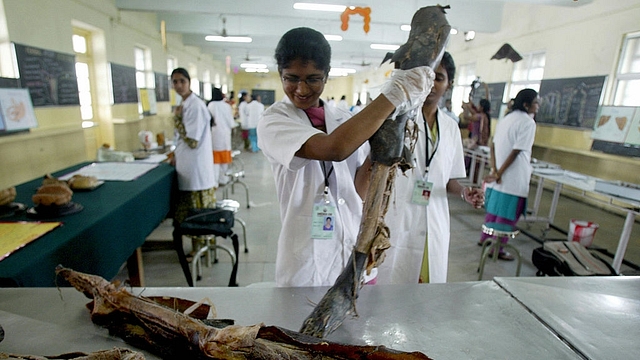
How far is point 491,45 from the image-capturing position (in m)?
8.14

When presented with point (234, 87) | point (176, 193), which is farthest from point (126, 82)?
point (234, 87)

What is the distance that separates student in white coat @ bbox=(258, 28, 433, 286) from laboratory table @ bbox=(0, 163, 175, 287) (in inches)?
32.3

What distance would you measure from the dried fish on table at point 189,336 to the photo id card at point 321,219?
1.61 feet

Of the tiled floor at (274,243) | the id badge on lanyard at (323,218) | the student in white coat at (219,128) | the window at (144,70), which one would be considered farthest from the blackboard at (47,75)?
the id badge on lanyard at (323,218)

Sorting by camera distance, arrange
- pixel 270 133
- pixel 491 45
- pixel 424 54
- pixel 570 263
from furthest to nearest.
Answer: pixel 491 45
pixel 570 263
pixel 270 133
pixel 424 54

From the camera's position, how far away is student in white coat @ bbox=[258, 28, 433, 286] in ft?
3.54

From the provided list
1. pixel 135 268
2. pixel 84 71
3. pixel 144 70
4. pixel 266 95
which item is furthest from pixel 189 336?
pixel 266 95

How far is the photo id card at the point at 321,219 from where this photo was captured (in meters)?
1.22

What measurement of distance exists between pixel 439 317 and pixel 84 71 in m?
6.45

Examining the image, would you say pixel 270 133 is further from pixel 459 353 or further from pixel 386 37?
pixel 386 37

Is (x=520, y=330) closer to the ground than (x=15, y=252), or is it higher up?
higher up

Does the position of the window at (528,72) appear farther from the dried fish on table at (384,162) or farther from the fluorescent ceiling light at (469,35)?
the dried fish on table at (384,162)

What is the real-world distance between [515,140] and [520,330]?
9.23 feet

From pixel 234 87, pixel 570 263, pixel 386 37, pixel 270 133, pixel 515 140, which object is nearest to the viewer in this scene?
pixel 270 133
